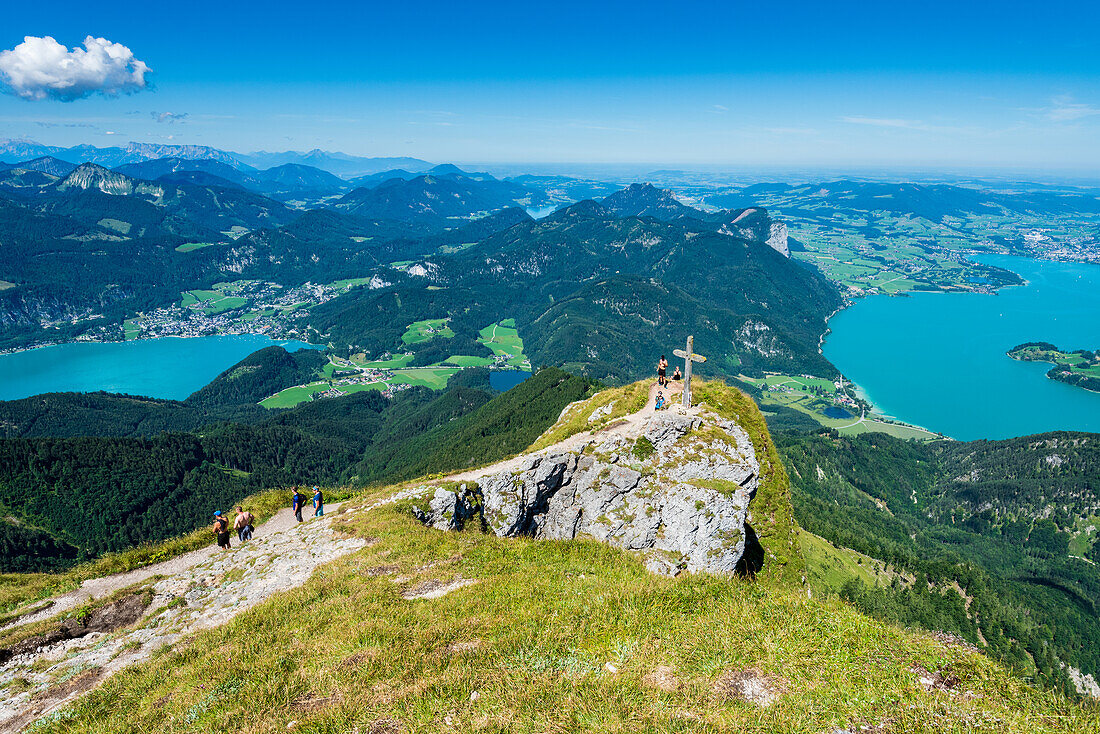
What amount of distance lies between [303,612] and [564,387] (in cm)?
12577

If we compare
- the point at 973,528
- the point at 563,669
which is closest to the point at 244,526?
the point at 563,669

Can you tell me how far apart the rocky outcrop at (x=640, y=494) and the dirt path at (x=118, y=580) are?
9951mm

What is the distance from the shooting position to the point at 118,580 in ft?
66.5

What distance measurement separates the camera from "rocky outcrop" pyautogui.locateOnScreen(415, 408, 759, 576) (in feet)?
85.6

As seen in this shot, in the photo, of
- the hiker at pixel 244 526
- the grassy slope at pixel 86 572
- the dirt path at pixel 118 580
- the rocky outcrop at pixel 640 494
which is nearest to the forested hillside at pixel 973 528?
the rocky outcrop at pixel 640 494

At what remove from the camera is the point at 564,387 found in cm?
14012

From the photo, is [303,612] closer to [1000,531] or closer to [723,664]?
[723,664]

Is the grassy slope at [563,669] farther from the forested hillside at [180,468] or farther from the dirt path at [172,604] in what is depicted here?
the forested hillside at [180,468]

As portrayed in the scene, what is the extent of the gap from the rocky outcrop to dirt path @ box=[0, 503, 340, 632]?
9.95 metres

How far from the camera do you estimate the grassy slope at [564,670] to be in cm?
854

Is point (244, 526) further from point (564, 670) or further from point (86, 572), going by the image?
point (564, 670)

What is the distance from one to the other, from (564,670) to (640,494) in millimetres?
19196

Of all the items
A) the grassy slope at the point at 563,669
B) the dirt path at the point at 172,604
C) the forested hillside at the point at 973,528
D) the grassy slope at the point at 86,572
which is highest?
the grassy slope at the point at 563,669

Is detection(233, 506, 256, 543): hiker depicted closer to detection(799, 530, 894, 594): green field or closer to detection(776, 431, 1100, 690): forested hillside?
detection(799, 530, 894, 594): green field
